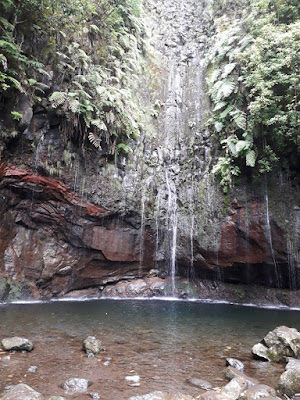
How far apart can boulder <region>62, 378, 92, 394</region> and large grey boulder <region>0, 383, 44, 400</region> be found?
17.8 inches

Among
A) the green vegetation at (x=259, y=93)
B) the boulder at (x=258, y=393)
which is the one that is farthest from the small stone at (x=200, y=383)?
the green vegetation at (x=259, y=93)

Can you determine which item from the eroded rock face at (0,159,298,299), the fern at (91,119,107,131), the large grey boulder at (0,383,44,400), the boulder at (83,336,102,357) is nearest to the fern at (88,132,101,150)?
the fern at (91,119,107,131)

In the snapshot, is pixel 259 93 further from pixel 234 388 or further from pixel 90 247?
pixel 234 388

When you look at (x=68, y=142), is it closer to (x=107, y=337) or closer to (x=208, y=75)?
(x=107, y=337)

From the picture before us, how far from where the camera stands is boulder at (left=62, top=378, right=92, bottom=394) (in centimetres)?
352

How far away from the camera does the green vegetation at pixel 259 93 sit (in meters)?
9.73

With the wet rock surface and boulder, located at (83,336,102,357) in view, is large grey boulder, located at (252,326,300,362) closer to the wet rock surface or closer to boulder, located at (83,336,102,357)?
the wet rock surface

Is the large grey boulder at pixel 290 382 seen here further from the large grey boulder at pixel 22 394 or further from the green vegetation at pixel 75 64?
the green vegetation at pixel 75 64

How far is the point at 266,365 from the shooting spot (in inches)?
178

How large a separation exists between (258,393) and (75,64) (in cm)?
1123

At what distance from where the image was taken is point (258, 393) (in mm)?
3344

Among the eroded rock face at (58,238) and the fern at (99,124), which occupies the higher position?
the fern at (99,124)

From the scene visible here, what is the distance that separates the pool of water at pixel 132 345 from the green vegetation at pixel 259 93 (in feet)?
19.2

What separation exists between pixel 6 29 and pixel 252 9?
10.6m
